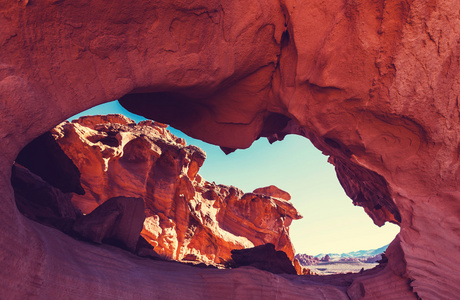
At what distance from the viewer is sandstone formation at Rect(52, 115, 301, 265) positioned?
47.8 feet

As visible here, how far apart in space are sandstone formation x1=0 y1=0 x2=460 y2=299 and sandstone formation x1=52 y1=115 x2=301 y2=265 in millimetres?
8881

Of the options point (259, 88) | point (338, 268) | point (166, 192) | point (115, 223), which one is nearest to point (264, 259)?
point (115, 223)

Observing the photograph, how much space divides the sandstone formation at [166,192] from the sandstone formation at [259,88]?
29.1ft

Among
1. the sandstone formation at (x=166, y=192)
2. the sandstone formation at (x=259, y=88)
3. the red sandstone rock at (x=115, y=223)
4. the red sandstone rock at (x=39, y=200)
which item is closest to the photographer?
the sandstone formation at (x=259, y=88)

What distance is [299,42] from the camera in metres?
4.70

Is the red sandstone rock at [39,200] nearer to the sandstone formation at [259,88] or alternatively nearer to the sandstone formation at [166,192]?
the sandstone formation at [259,88]

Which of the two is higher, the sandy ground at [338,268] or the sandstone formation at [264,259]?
the sandy ground at [338,268]

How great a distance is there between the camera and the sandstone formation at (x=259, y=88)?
286 cm

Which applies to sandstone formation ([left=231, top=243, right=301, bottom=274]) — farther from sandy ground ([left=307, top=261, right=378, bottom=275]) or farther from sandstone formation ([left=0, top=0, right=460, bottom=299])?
sandy ground ([left=307, top=261, right=378, bottom=275])

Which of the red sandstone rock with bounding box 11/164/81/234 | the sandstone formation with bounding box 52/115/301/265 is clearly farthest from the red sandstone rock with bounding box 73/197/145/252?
the sandstone formation with bounding box 52/115/301/265

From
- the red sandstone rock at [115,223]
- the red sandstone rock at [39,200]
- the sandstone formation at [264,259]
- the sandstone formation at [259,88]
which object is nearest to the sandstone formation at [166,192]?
the sandstone formation at [264,259]

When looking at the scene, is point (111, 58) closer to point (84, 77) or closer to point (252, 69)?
point (84, 77)

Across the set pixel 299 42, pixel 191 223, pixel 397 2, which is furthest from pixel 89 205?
pixel 397 2

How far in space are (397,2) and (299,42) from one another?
1470 millimetres
